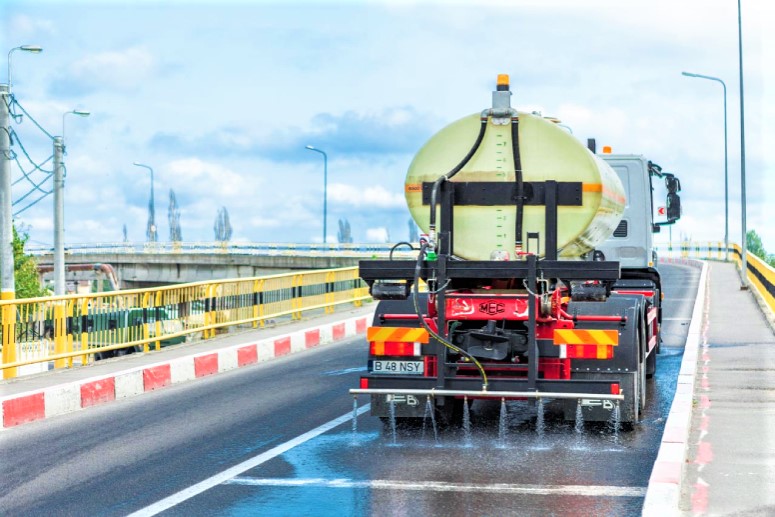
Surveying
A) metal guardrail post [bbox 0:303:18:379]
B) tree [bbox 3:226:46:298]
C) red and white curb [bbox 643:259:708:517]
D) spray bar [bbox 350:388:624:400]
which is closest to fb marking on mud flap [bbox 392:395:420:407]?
spray bar [bbox 350:388:624:400]

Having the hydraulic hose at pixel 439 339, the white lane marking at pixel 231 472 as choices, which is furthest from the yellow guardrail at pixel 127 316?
the hydraulic hose at pixel 439 339

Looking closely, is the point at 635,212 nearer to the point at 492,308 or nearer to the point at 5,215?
the point at 492,308

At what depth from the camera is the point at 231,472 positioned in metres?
8.28

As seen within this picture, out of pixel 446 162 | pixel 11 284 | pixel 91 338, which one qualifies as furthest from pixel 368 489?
pixel 11 284

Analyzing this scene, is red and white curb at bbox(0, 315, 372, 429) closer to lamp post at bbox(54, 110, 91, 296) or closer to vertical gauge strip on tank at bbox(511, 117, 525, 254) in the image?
vertical gauge strip on tank at bbox(511, 117, 525, 254)

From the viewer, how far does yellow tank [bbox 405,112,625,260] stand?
386 inches

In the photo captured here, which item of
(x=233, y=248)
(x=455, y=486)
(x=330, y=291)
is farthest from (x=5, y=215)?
(x=233, y=248)

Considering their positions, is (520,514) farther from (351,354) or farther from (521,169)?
(351,354)

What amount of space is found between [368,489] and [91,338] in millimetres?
8699

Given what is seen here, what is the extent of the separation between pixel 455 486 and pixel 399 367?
2.55m

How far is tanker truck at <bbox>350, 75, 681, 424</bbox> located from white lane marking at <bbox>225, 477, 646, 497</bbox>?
181 cm

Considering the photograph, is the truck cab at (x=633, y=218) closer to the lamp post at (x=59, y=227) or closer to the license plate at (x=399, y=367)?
the license plate at (x=399, y=367)

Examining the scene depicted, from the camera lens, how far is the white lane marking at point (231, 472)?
23.5 ft

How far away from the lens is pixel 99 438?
10.3 metres
